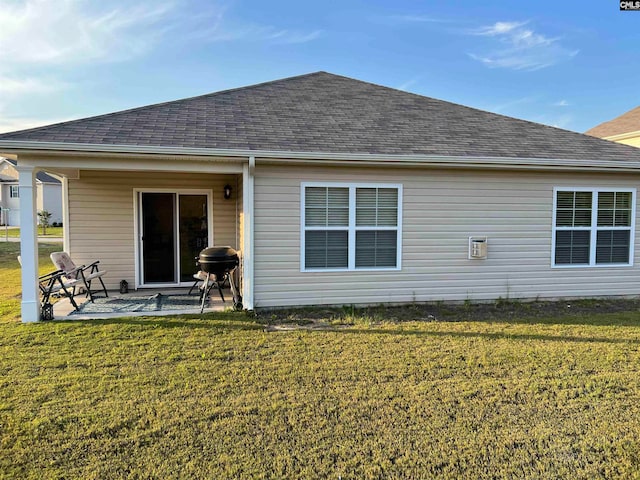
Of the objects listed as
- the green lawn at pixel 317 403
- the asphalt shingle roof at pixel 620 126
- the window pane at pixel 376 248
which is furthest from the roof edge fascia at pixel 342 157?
the asphalt shingle roof at pixel 620 126

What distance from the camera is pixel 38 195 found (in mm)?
34812

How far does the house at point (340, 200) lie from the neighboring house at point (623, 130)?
7.45 meters

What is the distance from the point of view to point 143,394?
386cm

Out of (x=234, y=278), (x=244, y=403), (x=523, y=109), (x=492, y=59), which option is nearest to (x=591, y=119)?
(x=523, y=109)

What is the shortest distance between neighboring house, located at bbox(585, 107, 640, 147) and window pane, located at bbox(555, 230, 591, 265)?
8879 millimetres

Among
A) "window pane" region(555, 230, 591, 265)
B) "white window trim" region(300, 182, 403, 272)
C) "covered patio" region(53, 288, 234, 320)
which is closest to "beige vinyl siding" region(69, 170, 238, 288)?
"covered patio" region(53, 288, 234, 320)

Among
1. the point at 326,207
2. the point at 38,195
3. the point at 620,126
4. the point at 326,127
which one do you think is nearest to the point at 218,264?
the point at 326,207

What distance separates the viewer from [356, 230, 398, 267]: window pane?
24.2ft

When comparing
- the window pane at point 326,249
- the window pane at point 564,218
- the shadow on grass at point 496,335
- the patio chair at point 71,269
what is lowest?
the shadow on grass at point 496,335

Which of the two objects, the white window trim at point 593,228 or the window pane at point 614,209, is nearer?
the white window trim at point 593,228

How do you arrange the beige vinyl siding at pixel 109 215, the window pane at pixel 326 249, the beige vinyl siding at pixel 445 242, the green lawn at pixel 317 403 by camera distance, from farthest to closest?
the beige vinyl siding at pixel 109 215
the window pane at pixel 326 249
the beige vinyl siding at pixel 445 242
the green lawn at pixel 317 403

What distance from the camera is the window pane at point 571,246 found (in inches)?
314

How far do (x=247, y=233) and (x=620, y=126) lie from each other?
1524cm

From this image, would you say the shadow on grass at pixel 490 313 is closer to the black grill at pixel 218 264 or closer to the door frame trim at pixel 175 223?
the black grill at pixel 218 264
